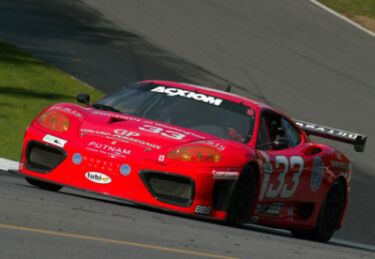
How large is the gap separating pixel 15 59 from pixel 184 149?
1015cm

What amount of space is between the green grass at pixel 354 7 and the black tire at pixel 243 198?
18.0 metres

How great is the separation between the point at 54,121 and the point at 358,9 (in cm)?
1904

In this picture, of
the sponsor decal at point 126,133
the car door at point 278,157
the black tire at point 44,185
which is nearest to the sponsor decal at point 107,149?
the sponsor decal at point 126,133

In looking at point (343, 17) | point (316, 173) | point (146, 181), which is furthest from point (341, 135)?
point (343, 17)

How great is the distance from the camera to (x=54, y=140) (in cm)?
970

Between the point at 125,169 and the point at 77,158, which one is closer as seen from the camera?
the point at 125,169

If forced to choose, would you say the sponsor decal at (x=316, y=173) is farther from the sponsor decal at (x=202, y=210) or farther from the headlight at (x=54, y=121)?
the headlight at (x=54, y=121)

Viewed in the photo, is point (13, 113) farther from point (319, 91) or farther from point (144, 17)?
point (144, 17)

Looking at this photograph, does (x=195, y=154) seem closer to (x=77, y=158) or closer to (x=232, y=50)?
(x=77, y=158)

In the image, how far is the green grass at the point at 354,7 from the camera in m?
27.6

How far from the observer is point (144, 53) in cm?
2178

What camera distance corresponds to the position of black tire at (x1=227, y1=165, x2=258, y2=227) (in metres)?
9.59

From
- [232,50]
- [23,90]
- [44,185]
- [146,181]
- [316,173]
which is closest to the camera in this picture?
[146,181]

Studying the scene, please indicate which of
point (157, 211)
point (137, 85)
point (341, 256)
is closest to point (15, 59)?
point (137, 85)
